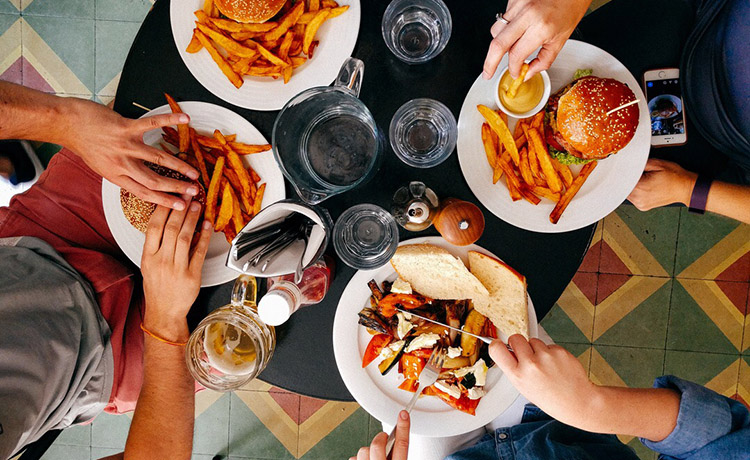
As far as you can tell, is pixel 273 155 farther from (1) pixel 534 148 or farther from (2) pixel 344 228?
(1) pixel 534 148

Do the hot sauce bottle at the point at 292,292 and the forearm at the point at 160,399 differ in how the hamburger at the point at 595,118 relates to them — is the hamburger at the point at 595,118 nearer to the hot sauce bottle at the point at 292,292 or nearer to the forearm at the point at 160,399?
the hot sauce bottle at the point at 292,292

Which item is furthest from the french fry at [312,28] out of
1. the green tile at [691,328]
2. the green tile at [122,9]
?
the green tile at [691,328]

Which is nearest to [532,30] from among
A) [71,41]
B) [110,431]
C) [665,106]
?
[665,106]

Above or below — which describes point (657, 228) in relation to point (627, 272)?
above

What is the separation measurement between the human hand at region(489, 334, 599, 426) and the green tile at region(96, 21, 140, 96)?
7.95ft

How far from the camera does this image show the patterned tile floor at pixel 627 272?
2.63 meters

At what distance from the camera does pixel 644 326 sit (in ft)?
8.81

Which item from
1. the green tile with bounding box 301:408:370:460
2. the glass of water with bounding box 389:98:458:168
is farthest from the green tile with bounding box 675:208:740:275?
the green tile with bounding box 301:408:370:460

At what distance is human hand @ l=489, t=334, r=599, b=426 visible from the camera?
1.36 m

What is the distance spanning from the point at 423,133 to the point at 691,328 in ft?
6.73

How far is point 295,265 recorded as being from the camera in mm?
1374

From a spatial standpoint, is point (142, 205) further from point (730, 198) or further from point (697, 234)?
point (697, 234)

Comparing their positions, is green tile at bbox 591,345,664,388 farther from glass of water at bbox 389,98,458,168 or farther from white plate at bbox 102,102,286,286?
white plate at bbox 102,102,286,286

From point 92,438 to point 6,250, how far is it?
1730 millimetres
